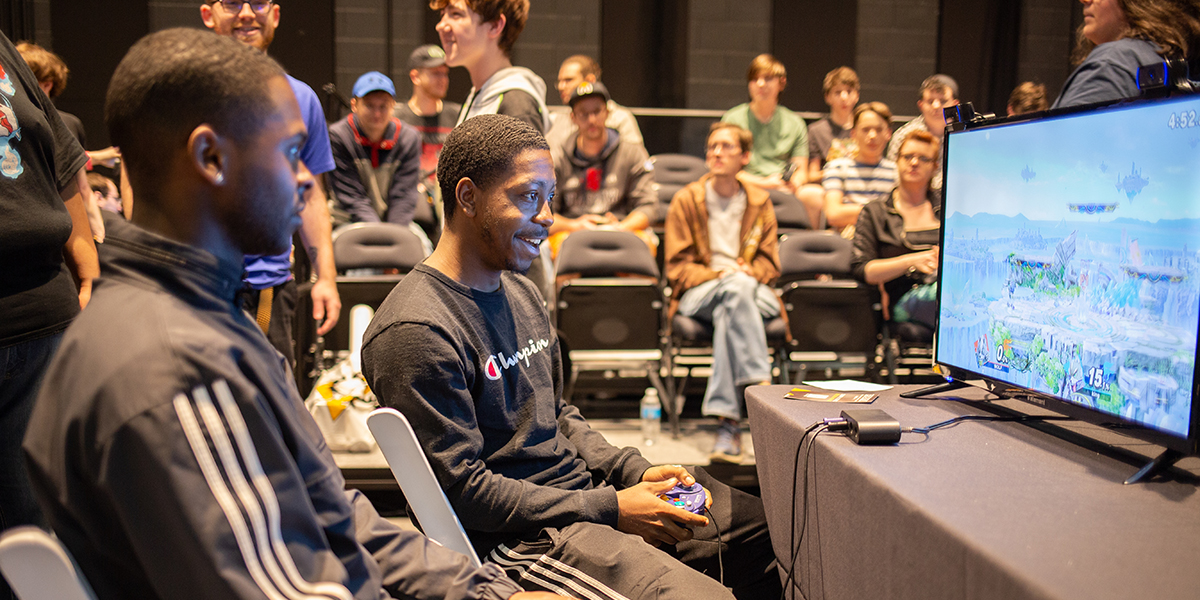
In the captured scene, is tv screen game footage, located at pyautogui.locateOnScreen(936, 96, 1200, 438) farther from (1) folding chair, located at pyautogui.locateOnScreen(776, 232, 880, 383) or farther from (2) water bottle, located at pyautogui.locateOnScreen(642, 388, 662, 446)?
(1) folding chair, located at pyautogui.locateOnScreen(776, 232, 880, 383)

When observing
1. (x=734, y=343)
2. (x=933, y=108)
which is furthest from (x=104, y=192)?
(x=933, y=108)

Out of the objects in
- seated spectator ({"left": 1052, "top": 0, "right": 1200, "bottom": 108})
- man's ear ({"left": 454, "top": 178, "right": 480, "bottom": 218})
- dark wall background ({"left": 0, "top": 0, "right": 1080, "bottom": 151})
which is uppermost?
dark wall background ({"left": 0, "top": 0, "right": 1080, "bottom": 151})

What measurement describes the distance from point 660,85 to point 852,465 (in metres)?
6.47

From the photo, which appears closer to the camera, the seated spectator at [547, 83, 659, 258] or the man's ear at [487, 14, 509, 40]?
the man's ear at [487, 14, 509, 40]

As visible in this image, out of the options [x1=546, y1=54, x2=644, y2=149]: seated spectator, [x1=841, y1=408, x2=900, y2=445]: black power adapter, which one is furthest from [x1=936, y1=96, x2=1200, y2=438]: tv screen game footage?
[x1=546, y1=54, x2=644, y2=149]: seated spectator

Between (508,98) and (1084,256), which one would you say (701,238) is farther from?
(1084,256)

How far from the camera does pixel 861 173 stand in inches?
209

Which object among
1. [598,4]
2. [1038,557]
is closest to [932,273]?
[1038,557]

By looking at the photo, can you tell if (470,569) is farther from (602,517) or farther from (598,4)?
(598,4)

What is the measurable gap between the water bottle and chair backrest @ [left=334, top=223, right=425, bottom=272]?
4.67ft

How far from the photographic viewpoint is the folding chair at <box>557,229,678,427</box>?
14.0 ft

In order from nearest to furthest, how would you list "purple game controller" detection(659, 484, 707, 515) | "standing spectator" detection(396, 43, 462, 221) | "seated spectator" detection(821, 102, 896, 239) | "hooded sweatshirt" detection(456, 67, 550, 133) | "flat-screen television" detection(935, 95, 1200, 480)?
"flat-screen television" detection(935, 95, 1200, 480), "purple game controller" detection(659, 484, 707, 515), "hooded sweatshirt" detection(456, 67, 550, 133), "seated spectator" detection(821, 102, 896, 239), "standing spectator" detection(396, 43, 462, 221)

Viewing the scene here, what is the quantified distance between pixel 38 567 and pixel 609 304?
356cm

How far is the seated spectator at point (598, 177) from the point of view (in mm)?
4719
